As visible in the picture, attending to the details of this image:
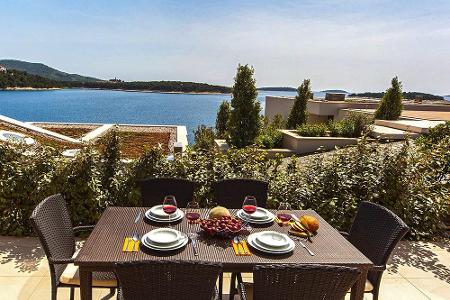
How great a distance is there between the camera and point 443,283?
135 inches

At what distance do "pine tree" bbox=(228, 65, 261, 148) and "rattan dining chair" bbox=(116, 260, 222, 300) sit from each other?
31.5ft

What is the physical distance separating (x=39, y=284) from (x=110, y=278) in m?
1.16

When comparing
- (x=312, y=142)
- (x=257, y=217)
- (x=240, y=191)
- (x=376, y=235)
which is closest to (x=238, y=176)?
(x=240, y=191)

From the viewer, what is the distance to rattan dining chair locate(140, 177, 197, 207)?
3.33 meters

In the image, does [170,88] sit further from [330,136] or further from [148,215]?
[148,215]

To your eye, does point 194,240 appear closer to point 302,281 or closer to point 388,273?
point 302,281

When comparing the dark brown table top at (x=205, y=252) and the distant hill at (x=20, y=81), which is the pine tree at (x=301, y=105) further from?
the distant hill at (x=20, y=81)

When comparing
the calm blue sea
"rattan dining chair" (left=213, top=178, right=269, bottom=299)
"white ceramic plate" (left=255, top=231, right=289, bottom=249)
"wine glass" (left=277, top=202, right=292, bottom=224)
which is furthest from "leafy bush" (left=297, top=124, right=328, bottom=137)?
"white ceramic plate" (left=255, top=231, right=289, bottom=249)

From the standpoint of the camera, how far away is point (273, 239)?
7.42 feet

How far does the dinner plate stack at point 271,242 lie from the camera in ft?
7.02

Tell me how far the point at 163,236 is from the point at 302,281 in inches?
37.8

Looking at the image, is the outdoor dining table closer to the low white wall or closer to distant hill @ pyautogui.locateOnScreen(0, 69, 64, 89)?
the low white wall

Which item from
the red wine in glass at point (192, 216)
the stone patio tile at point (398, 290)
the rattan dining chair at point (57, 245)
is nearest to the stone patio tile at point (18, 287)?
the rattan dining chair at point (57, 245)

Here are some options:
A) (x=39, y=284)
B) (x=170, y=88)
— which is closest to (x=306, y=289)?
(x=39, y=284)
